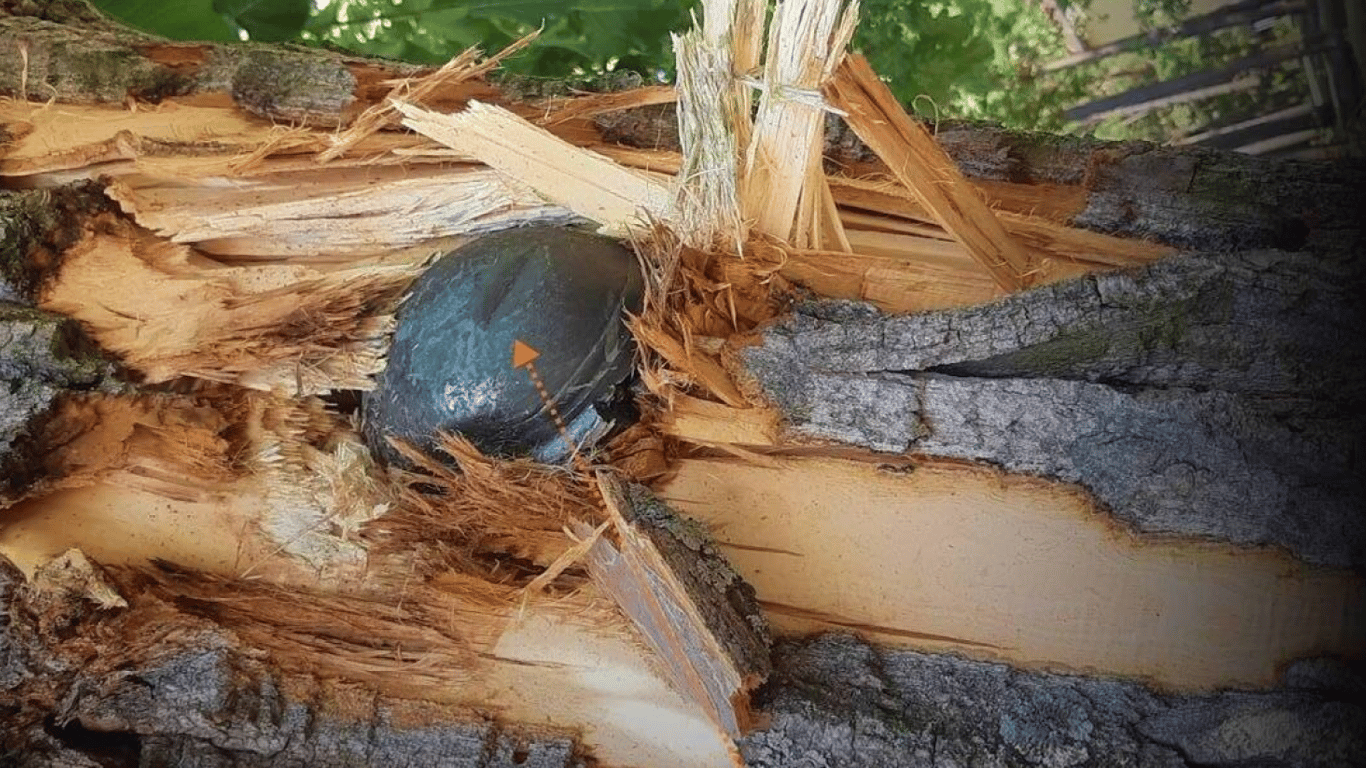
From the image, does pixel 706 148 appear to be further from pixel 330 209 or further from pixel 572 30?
pixel 572 30

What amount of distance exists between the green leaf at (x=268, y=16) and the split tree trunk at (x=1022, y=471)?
4.23 feet

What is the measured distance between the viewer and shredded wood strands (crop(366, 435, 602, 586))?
1562 mm

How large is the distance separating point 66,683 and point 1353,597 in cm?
168

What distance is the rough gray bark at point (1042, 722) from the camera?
4.56 feet

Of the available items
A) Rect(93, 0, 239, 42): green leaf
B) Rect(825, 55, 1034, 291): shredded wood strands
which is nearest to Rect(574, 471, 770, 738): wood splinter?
Rect(825, 55, 1034, 291): shredded wood strands

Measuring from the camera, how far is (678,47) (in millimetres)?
1529

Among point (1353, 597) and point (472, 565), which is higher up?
point (1353, 597)

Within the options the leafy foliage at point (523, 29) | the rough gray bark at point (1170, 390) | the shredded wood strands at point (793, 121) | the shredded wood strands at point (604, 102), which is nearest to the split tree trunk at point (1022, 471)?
the rough gray bark at point (1170, 390)

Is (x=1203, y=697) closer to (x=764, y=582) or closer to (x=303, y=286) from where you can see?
(x=764, y=582)

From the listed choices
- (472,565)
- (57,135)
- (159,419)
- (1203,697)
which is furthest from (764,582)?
(57,135)

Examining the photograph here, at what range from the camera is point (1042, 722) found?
4.72ft

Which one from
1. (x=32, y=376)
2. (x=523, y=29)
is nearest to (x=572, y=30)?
(x=523, y=29)

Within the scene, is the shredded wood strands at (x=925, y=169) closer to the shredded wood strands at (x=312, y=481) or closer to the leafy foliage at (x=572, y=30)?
the leafy foliage at (x=572, y=30)

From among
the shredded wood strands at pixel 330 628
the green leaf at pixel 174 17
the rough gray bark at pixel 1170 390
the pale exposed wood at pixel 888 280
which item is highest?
the green leaf at pixel 174 17
